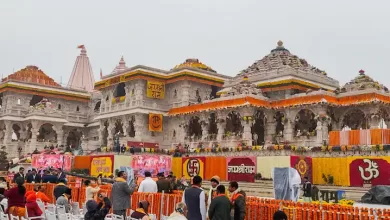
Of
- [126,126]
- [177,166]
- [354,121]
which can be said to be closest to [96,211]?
[177,166]

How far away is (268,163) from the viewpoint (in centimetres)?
2453

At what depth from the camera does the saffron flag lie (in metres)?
41.4

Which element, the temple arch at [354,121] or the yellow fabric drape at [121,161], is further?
the temple arch at [354,121]

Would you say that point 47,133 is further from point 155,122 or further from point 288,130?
point 288,130

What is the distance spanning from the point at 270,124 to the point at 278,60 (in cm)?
697

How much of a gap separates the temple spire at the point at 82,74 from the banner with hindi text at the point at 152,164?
34938mm

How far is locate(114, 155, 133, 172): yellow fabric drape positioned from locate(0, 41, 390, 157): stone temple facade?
19.5ft

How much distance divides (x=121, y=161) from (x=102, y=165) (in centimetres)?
171

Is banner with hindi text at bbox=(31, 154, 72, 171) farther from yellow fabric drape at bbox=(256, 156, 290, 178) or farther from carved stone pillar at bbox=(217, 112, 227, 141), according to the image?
yellow fabric drape at bbox=(256, 156, 290, 178)

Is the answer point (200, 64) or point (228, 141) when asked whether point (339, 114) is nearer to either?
point (228, 141)

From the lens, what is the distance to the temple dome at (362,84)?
3119 cm

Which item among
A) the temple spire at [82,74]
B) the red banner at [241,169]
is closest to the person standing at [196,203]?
→ the red banner at [241,169]

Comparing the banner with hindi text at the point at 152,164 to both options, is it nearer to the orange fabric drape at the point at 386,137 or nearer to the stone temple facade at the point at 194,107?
the stone temple facade at the point at 194,107

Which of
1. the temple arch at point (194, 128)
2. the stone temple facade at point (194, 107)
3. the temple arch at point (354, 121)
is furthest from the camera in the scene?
the temple arch at point (194, 128)
